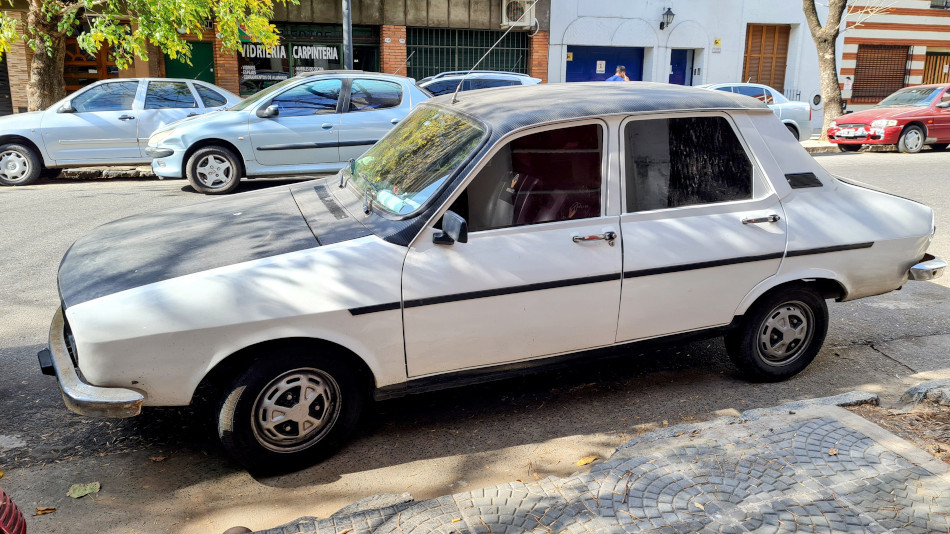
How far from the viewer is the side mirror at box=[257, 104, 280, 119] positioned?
424 inches

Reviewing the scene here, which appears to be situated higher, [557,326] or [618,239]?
[618,239]

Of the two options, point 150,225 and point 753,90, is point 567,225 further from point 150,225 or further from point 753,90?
point 753,90

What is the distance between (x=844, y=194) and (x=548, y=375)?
7.02 ft

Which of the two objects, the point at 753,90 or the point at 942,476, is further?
the point at 753,90

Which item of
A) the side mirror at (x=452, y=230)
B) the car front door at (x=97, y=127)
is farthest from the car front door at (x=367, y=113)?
the side mirror at (x=452, y=230)

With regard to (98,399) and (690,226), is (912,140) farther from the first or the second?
(98,399)

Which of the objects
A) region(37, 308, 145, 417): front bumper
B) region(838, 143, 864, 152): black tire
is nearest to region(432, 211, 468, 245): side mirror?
region(37, 308, 145, 417): front bumper

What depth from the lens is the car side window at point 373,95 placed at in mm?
11055

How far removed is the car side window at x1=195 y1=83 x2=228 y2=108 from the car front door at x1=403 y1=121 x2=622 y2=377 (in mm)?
10072

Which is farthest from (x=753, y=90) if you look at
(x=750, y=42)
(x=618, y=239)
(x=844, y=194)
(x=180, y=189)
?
(x=618, y=239)

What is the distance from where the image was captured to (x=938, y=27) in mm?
26359

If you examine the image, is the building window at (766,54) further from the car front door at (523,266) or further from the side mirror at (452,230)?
the side mirror at (452,230)

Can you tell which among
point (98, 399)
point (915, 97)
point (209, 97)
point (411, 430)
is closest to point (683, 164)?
point (411, 430)

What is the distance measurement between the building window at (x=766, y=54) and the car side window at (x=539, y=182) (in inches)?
896
